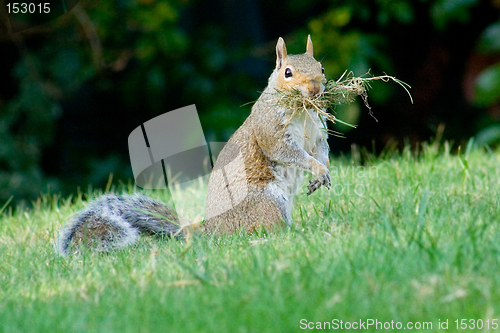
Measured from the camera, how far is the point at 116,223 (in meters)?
2.49

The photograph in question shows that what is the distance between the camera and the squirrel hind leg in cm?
240

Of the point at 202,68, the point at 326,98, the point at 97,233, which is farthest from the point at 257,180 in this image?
the point at 202,68

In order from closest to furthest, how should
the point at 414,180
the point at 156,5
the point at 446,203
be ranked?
the point at 446,203
the point at 414,180
the point at 156,5

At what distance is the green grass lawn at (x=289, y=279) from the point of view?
1.41m

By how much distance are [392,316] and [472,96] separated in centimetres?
379

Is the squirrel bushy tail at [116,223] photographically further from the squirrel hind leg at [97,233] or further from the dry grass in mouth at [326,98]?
the dry grass in mouth at [326,98]

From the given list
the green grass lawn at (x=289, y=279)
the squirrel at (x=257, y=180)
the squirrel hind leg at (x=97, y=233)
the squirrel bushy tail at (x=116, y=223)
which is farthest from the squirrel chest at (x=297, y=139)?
the squirrel hind leg at (x=97, y=233)

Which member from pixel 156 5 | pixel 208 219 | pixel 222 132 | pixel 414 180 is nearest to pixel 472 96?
pixel 222 132

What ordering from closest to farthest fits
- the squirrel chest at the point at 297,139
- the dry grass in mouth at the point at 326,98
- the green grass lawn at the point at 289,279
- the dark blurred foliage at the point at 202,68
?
the green grass lawn at the point at 289,279 → the dry grass in mouth at the point at 326,98 → the squirrel chest at the point at 297,139 → the dark blurred foliage at the point at 202,68

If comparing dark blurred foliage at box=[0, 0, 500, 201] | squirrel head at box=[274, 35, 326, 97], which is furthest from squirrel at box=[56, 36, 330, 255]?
dark blurred foliage at box=[0, 0, 500, 201]

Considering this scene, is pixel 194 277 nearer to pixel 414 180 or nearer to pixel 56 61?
pixel 414 180

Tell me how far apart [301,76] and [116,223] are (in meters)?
0.91

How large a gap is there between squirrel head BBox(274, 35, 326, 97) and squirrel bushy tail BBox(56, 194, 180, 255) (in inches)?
27.2

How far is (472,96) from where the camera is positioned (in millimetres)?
4805
